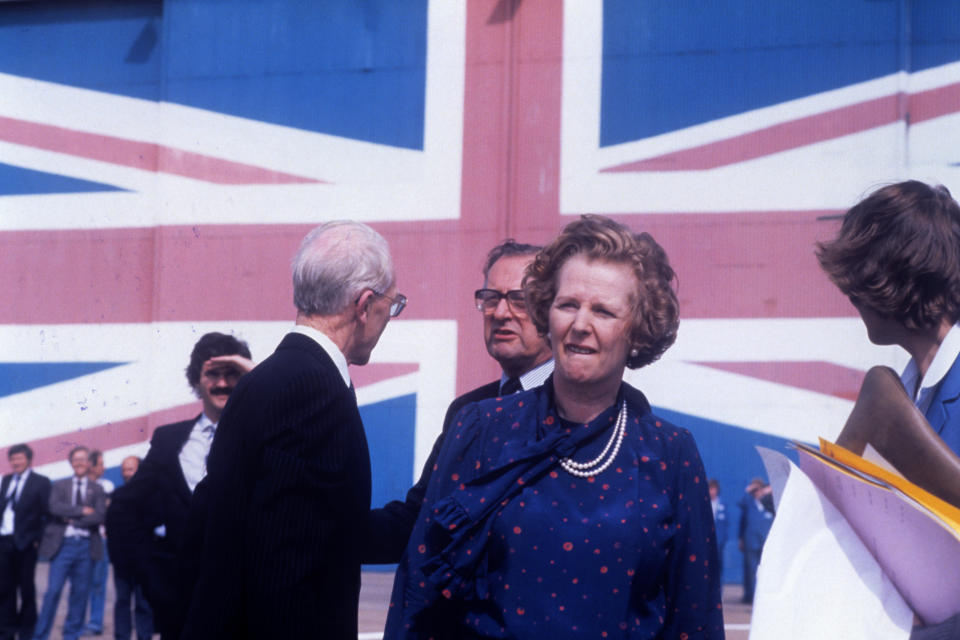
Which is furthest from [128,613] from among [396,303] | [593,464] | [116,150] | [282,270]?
[593,464]

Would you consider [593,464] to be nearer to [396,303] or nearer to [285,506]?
[285,506]

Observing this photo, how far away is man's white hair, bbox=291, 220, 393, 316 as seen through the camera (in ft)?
6.81

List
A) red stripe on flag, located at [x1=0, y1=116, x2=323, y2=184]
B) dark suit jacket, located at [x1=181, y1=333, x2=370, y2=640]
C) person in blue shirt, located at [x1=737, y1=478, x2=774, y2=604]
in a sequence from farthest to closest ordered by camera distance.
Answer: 1. red stripe on flag, located at [x1=0, y1=116, x2=323, y2=184]
2. person in blue shirt, located at [x1=737, y1=478, x2=774, y2=604]
3. dark suit jacket, located at [x1=181, y1=333, x2=370, y2=640]

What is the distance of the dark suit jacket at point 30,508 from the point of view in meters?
7.72

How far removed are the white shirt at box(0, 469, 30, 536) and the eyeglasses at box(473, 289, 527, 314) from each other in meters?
6.27

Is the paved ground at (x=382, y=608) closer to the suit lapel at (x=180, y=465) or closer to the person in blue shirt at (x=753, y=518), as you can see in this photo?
the person in blue shirt at (x=753, y=518)

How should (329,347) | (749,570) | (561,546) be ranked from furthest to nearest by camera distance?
(749,570), (329,347), (561,546)

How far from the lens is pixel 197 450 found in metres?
3.44

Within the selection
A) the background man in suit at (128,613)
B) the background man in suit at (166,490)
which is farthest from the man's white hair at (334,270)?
the background man in suit at (128,613)

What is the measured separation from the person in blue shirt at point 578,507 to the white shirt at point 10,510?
7.06 m

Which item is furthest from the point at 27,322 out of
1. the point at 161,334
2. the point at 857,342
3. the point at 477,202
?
the point at 857,342

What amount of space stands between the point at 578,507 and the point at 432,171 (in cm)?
608

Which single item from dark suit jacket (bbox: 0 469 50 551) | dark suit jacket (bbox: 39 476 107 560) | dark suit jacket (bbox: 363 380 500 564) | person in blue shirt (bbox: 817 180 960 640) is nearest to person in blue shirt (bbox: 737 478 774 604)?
dark suit jacket (bbox: 39 476 107 560)

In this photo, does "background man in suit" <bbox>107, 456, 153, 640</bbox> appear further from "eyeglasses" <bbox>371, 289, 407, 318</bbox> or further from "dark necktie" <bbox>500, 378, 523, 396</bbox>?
"eyeglasses" <bbox>371, 289, 407, 318</bbox>
